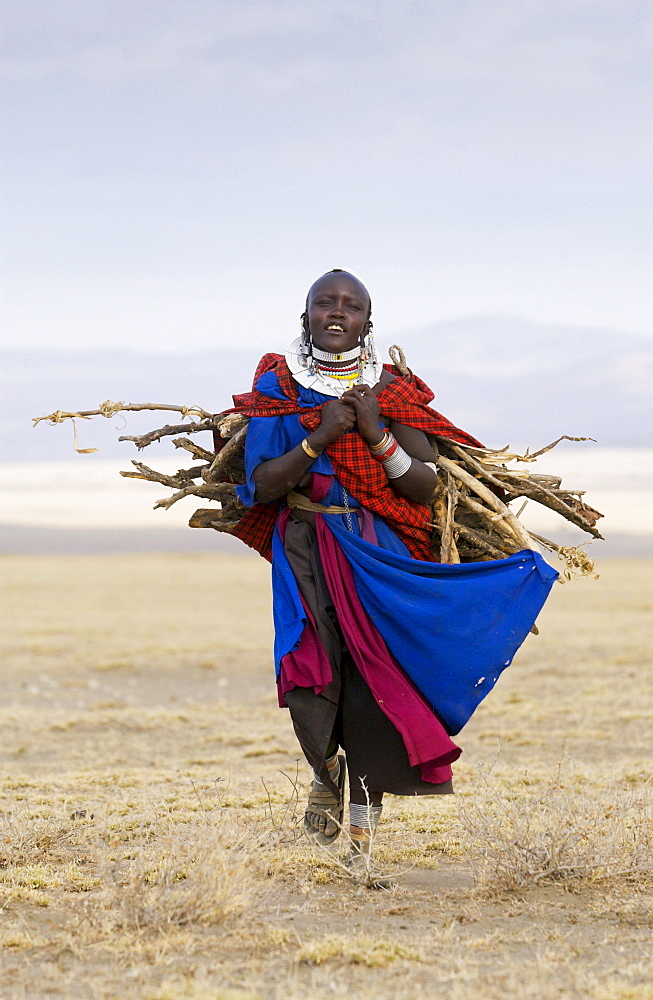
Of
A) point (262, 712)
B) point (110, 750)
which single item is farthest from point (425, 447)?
point (262, 712)

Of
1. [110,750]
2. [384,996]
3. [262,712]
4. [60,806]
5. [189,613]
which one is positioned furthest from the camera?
[189,613]

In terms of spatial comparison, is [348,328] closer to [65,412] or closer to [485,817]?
[65,412]

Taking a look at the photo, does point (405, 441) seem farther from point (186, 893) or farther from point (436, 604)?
point (186, 893)

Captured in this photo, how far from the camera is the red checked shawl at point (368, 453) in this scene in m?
4.87

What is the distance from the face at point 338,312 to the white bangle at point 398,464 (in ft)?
1.92

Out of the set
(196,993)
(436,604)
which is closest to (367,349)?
(436,604)

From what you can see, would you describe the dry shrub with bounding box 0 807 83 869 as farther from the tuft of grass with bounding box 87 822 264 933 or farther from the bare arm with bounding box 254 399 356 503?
the bare arm with bounding box 254 399 356 503

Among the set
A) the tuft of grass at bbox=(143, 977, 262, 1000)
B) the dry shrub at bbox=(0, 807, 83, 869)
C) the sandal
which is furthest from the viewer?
the dry shrub at bbox=(0, 807, 83, 869)

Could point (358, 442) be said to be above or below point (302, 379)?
below

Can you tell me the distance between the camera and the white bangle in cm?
486

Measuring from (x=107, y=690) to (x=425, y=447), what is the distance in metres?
11.3

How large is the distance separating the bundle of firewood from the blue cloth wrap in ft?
0.72

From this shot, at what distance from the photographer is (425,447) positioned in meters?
5.04

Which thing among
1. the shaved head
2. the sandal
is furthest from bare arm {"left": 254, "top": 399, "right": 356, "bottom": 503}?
the sandal
